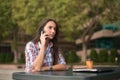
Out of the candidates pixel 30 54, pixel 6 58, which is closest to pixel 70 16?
pixel 6 58

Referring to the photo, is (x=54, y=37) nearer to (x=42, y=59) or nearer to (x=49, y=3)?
(x=42, y=59)

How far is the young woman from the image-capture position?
4.61 m

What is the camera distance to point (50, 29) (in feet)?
15.5

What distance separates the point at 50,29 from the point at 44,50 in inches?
10.7

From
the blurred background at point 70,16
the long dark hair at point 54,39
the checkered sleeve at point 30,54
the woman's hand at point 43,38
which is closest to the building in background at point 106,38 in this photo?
the blurred background at point 70,16

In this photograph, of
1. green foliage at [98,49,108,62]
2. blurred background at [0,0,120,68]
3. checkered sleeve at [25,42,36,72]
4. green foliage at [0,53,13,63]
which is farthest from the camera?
green foliage at [0,53,13,63]

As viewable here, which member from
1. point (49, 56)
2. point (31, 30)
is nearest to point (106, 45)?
point (31, 30)

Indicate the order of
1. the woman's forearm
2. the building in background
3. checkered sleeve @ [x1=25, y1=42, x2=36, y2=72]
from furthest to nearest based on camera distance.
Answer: the building in background
checkered sleeve @ [x1=25, y1=42, x2=36, y2=72]
the woman's forearm

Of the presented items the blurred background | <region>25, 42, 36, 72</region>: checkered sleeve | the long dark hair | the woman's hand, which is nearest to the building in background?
the blurred background

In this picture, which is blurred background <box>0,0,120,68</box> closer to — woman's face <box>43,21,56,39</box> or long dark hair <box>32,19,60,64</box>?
long dark hair <box>32,19,60,64</box>

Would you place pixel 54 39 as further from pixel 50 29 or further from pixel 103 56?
pixel 103 56

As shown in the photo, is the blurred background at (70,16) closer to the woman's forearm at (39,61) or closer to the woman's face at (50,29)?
the woman's face at (50,29)

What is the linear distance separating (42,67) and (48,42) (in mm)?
349

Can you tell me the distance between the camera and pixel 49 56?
4867 mm
